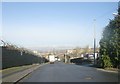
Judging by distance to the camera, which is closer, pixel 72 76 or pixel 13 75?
pixel 72 76

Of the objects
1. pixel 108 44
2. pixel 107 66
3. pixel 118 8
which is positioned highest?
pixel 118 8

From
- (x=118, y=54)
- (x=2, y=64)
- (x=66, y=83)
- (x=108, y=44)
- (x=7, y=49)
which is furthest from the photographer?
(x=108, y=44)

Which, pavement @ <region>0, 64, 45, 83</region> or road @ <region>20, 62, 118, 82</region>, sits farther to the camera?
pavement @ <region>0, 64, 45, 83</region>

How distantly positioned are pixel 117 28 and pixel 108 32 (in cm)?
268

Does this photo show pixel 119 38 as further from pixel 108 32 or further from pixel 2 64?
pixel 2 64

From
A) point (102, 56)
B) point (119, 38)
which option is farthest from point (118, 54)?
point (102, 56)

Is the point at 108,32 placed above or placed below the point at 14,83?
above

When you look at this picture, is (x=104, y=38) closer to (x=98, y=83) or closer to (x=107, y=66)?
(x=107, y=66)

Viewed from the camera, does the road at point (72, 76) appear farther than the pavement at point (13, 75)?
No

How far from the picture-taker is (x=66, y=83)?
23031 mm

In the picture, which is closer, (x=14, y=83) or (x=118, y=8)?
(x=14, y=83)

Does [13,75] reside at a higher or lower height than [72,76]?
higher

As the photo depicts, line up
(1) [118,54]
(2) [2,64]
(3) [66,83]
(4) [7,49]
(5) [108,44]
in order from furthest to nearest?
(5) [108,44] → (1) [118,54] → (4) [7,49] → (2) [2,64] → (3) [66,83]

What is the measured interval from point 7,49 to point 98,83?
954 inches
